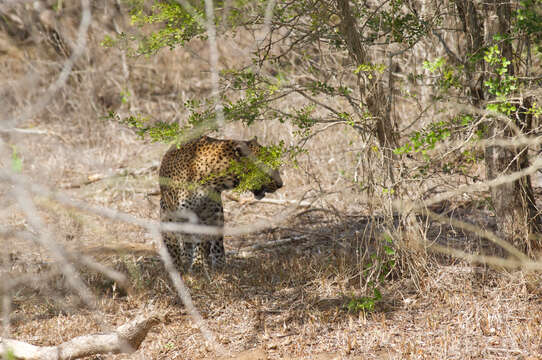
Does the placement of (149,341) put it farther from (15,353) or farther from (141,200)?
(141,200)

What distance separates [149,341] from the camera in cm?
562

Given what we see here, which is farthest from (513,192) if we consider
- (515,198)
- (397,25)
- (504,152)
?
(397,25)

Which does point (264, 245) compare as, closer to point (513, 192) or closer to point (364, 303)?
point (364, 303)

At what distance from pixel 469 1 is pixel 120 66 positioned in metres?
11.3

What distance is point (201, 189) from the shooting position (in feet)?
24.2

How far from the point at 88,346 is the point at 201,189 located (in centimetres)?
290

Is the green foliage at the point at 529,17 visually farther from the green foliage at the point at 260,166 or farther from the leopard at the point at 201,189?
the leopard at the point at 201,189

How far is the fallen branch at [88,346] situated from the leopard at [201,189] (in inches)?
93.1

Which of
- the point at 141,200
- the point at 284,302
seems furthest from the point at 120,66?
the point at 284,302

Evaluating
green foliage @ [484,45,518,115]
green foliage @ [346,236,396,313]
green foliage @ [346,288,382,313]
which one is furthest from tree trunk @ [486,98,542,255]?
green foliage @ [346,288,382,313]

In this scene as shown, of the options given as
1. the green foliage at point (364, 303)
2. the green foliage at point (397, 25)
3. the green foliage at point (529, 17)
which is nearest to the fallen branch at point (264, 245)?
the green foliage at point (364, 303)

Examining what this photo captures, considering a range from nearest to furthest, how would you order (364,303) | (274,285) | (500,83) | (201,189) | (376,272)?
(500,83)
(364,303)
(376,272)
(274,285)
(201,189)

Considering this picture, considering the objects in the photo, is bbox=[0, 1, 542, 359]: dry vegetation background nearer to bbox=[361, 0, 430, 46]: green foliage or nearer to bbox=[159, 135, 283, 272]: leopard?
bbox=[159, 135, 283, 272]: leopard

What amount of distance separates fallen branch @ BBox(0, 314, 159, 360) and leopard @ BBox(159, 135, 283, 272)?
2.36 m
